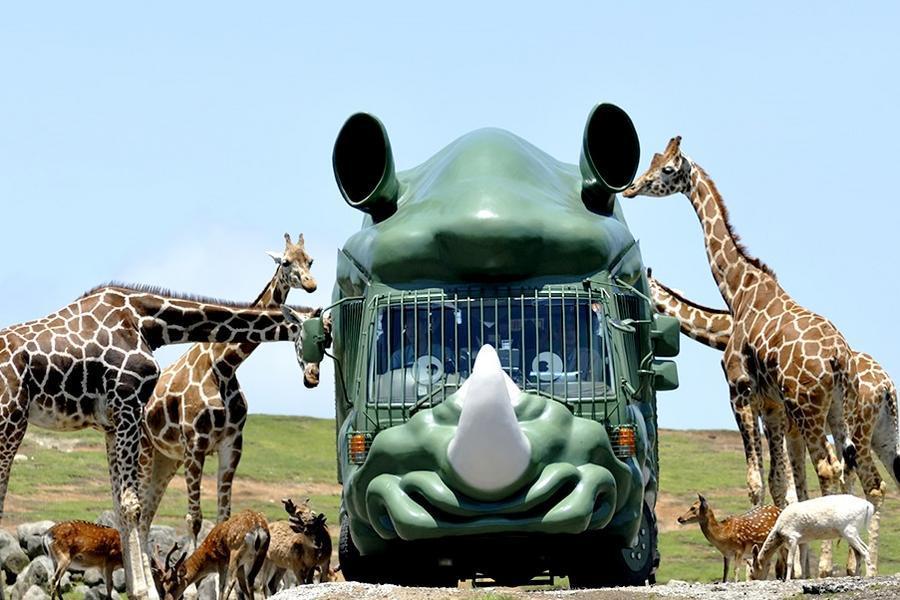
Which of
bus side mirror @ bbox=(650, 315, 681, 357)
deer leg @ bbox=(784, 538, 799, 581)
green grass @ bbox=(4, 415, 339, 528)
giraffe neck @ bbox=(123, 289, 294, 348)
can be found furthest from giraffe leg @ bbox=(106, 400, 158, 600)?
green grass @ bbox=(4, 415, 339, 528)

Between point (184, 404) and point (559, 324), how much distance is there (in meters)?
8.43

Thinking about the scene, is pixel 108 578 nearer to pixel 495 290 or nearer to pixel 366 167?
pixel 366 167

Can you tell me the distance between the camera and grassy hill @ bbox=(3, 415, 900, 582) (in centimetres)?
2881

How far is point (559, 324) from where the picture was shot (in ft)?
48.2

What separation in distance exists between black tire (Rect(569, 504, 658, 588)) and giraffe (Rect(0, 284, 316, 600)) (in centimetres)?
554

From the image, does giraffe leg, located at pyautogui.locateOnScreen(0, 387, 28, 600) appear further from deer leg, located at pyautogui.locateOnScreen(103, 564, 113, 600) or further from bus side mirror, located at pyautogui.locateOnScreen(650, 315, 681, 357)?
bus side mirror, located at pyautogui.locateOnScreen(650, 315, 681, 357)

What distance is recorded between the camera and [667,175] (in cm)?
2405

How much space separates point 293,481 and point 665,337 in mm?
22482

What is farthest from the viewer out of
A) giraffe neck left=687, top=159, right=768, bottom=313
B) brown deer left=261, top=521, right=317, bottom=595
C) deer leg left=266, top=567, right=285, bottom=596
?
giraffe neck left=687, top=159, right=768, bottom=313

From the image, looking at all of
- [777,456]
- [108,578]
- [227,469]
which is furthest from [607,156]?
[108,578]

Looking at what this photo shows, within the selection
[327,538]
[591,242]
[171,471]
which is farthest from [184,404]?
[591,242]

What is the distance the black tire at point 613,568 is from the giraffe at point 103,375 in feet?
18.2

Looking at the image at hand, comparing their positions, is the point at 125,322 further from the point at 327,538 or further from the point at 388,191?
the point at 388,191

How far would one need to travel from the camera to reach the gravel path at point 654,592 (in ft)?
43.0
